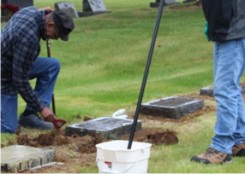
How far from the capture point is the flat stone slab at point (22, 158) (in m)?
4.81

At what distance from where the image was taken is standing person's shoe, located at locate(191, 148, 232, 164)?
16.5 ft

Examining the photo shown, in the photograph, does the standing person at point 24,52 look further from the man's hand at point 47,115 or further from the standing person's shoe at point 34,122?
the standing person's shoe at point 34,122

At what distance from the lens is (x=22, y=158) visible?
492cm

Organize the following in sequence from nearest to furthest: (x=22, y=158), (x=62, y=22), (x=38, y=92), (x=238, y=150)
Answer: (x=22, y=158), (x=238, y=150), (x=62, y=22), (x=38, y=92)

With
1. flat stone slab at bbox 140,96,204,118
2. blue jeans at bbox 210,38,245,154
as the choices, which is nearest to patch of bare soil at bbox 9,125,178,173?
flat stone slab at bbox 140,96,204,118

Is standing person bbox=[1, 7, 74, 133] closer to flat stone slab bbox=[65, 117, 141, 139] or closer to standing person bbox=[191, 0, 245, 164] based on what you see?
flat stone slab bbox=[65, 117, 141, 139]

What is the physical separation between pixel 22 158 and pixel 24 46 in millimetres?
1505

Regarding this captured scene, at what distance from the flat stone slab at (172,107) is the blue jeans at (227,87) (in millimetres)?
2056

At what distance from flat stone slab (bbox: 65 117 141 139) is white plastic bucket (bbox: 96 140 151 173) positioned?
4.82 ft

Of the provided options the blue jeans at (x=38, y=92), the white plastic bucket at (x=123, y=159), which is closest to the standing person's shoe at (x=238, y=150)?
the white plastic bucket at (x=123, y=159)

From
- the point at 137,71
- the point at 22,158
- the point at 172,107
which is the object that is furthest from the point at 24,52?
the point at 137,71

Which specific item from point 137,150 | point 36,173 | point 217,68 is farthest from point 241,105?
point 36,173

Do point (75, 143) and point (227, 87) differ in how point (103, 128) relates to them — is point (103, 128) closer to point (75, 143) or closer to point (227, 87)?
point (75, 143)

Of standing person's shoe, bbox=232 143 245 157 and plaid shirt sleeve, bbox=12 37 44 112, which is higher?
plaid shirt sleeve, bbox=12 37 44 112
